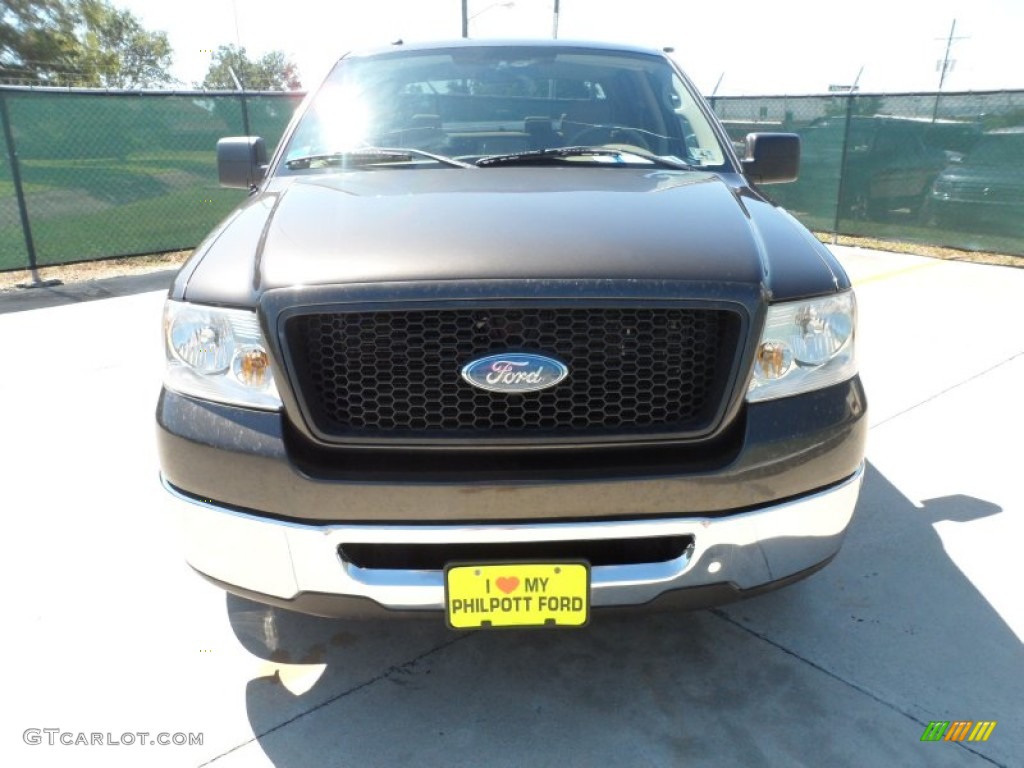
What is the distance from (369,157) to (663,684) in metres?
2.07

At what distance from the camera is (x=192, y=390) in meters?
2.05

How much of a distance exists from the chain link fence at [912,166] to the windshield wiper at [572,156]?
6.68 meters

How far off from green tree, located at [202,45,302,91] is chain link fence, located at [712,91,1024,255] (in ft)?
151

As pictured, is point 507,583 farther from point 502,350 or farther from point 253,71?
point 253,71

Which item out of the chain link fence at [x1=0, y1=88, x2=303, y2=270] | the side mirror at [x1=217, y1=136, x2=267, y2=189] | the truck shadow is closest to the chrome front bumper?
the truck shadow

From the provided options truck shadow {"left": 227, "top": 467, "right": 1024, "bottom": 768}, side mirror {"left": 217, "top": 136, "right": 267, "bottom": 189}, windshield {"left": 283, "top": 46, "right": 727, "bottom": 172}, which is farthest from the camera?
side mirror {"left": 217, "top": 136, "right": 267, "bottom": 189}

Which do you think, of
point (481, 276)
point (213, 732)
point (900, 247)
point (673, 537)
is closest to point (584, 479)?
point (673, 537)

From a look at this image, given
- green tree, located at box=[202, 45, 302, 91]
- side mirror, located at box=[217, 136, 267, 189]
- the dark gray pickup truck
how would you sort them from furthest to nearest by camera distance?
green tree, located at box=[202, 45, 302, 91] < side mirror, located at box=[217, 136, 267, 189] < the dark gray pickup truck

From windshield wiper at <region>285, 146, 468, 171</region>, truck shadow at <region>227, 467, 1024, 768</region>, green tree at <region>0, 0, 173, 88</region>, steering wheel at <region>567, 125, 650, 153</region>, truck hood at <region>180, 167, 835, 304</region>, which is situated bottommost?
truck shadow at <region>227, 467, 1024, 768</region>

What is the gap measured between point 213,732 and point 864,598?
2064mm

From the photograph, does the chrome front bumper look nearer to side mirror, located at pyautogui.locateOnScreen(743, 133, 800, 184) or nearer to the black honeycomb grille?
the black honeycomb grille

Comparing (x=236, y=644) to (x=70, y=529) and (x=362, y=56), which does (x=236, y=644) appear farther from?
(x=362, y=56)

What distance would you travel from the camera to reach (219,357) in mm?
2006

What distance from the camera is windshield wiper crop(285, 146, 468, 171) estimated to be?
118 inches
